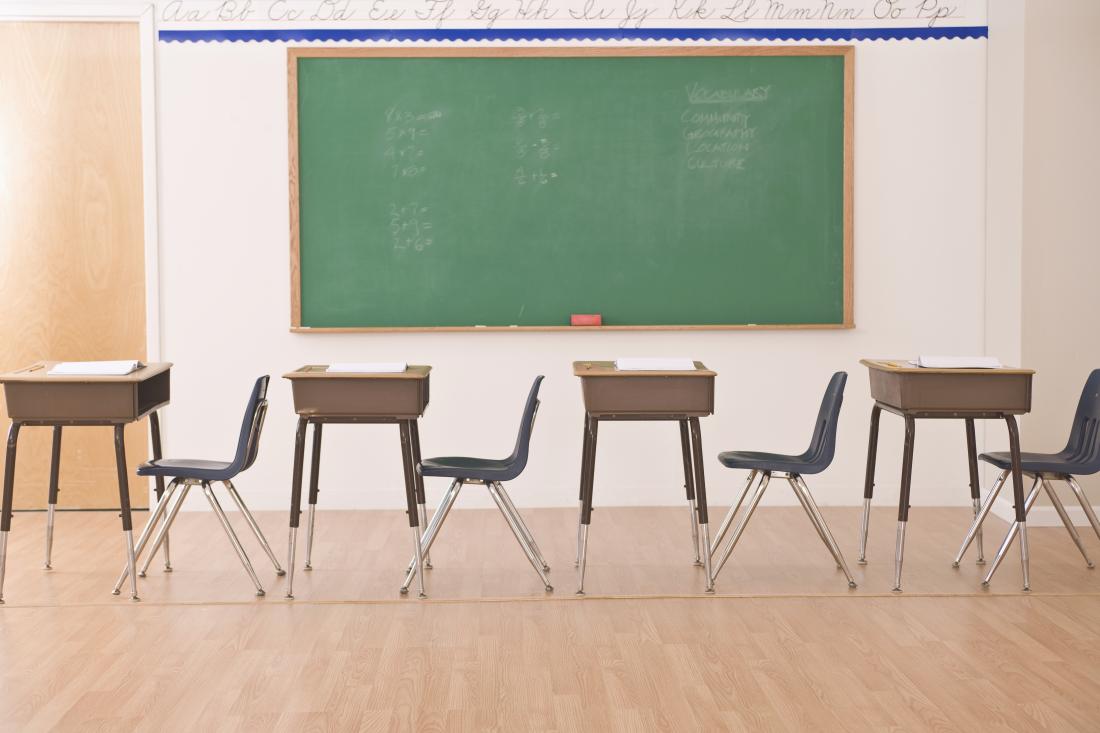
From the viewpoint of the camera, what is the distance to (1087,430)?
504 centimetres

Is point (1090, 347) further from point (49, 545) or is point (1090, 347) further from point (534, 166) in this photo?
point (49, 545)

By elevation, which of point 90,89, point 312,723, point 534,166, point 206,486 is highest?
point 90,89

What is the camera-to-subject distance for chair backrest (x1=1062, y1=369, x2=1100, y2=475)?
4.90 metres

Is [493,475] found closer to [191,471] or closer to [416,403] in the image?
[416,403]

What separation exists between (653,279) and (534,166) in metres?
0.90

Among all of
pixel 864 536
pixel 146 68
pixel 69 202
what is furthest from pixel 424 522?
pixel 146 68

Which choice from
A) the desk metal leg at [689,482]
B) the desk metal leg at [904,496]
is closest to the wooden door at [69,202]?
the desk metal leg at [689,482]

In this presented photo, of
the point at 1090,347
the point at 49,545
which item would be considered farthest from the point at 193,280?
the point at 1090,347

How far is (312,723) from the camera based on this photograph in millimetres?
3303

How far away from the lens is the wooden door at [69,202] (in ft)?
20.7

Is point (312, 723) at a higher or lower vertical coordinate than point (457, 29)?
lower

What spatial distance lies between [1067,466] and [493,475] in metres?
2.39

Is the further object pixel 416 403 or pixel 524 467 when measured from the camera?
pixel 524 467

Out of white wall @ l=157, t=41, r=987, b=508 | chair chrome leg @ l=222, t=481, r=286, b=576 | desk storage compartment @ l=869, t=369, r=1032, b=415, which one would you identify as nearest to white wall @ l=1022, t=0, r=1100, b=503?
white wall @ l=157, t=41, r=987, b=508
